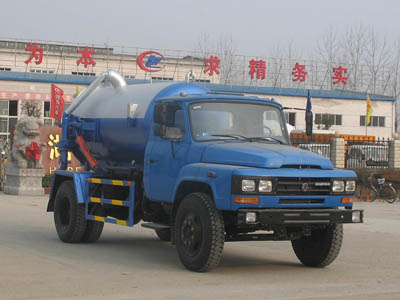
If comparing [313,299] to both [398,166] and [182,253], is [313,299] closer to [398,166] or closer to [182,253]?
[182,253]

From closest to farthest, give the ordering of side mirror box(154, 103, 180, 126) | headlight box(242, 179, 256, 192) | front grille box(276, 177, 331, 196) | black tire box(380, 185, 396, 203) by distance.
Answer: headlight box(242, 179, 256, 192), front grille box(276, 177, 331, 196), side mirror box(154, 103, 180, 126), black tire box(380, 185, 396, 203)

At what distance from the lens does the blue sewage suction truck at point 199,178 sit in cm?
953

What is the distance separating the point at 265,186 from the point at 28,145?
19318 mm

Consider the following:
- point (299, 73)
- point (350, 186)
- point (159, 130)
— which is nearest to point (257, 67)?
point (299, 73)

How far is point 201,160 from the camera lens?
1024 cm

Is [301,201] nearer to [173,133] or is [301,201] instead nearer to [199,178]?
[199,178]

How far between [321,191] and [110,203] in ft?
12.9

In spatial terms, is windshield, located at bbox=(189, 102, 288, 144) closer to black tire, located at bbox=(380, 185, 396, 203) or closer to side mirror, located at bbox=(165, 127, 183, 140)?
side mirror, located at bbox=(165, 127, 183, 140)

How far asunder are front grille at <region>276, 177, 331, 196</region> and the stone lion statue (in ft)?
62.1

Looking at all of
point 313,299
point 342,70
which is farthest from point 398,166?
point 313,299

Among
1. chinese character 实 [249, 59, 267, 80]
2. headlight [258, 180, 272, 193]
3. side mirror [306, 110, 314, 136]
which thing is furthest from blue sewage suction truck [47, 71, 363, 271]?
chinese character 实 [249, 59, 267, 80]

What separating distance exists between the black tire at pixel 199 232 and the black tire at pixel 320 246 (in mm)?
1869

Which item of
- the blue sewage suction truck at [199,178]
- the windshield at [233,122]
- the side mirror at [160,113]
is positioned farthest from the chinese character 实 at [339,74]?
the side mirror at [160,113]

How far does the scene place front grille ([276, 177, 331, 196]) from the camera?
375 inches
